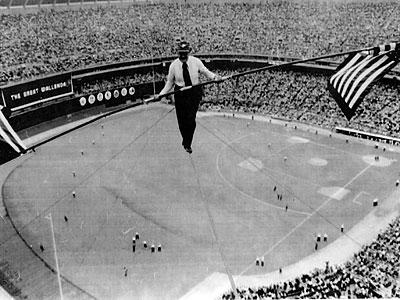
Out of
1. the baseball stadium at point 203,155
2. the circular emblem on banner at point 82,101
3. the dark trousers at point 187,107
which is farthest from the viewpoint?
the circular emblem on banner at point 82,101

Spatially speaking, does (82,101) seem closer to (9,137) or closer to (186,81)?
(9,137)

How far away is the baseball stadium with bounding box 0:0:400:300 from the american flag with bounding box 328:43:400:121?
0.04 meters

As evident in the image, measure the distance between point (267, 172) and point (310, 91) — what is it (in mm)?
21661

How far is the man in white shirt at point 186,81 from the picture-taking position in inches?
406

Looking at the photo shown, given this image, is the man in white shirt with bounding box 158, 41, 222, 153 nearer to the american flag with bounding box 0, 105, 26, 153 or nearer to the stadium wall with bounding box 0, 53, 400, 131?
the american flag with bounding box 0, 105, 26, 153

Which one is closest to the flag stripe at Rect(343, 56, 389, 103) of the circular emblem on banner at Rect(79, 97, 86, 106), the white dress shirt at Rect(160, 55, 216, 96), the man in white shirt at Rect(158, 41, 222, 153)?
the man in white shirt at Rect(158, 41, 222, 153)

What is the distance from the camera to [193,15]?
242ft

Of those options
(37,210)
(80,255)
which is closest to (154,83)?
(37,210)

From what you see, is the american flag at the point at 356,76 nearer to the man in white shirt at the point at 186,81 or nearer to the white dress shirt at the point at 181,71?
the man in white shirt at the point at 186,81

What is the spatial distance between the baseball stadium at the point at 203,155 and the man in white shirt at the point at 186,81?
242mm

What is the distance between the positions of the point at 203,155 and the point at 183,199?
9893mm

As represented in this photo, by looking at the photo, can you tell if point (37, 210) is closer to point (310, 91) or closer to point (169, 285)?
point (169, 285)

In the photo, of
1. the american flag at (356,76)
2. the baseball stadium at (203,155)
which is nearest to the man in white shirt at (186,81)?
the baseball stadium at (203,155)

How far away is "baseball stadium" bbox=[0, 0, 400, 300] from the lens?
1065 inches
